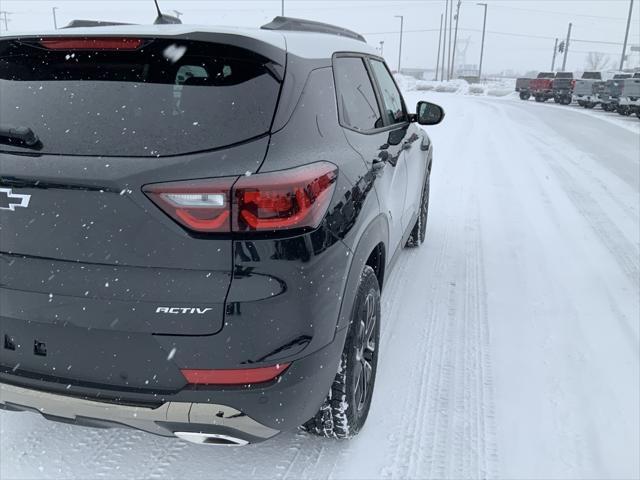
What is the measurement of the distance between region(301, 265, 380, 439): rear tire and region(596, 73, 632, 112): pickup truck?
2615 centimetres

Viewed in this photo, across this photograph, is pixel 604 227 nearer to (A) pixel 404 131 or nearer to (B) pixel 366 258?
(A) pixel 404 131

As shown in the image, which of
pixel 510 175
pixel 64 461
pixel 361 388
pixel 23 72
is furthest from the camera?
pixel 510 175

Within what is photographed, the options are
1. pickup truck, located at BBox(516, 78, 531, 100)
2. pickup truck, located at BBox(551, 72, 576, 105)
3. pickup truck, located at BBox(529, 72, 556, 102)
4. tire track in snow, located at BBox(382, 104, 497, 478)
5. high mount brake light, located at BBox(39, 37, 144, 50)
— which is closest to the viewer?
high mount brake light, located at BBox(39, 37, 144, 50)

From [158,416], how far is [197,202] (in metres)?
0.73

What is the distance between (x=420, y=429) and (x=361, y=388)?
1.26 feet

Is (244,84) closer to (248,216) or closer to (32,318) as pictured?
(248,216)

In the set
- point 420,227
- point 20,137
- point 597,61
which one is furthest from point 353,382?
point 597,61

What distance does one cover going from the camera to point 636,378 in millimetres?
3230

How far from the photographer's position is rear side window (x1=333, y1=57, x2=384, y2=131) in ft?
8.38

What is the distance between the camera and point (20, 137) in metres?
1.92

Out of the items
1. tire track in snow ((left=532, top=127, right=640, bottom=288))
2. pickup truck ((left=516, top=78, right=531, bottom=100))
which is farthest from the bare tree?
tire track in snow ((left=532, top=127, right=640, bottom=288))

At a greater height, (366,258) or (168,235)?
(168,235)

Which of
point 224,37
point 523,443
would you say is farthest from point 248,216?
point 523,443

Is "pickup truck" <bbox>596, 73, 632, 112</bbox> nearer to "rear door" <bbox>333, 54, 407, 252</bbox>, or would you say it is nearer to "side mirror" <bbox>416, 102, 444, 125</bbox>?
"side mirror" <bbox>416, 102, 444, 125</bbox>
